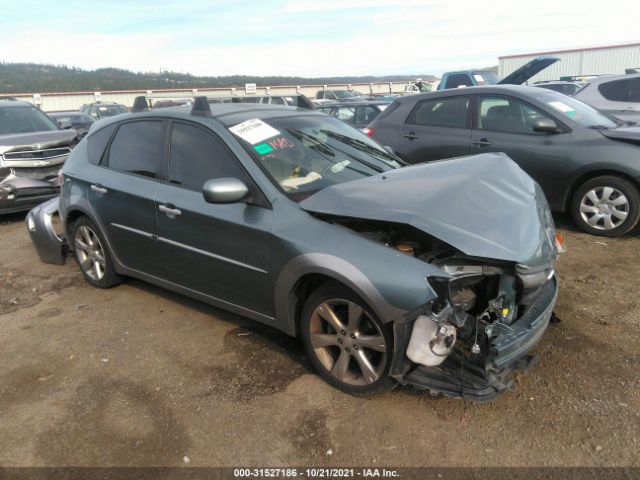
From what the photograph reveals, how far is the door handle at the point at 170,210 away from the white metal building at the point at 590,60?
95.4 feet

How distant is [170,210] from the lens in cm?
363

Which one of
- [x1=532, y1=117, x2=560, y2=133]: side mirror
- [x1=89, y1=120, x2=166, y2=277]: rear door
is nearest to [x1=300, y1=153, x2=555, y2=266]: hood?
[x1=89, y1=120, x2=166, y2=277]: rear door

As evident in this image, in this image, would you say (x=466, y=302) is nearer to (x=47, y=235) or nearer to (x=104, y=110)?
(x=47, y=235)

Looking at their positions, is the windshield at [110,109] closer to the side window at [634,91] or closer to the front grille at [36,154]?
the front grille at [36,154]

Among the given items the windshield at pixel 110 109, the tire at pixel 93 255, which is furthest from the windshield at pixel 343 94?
the tire at pixel 93 255

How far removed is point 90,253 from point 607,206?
214 inches

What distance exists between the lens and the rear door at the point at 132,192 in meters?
3.89

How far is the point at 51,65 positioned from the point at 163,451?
9469 centimetres

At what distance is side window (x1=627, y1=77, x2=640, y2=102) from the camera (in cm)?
887

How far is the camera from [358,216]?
279 cm

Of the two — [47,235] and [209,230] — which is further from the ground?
[209,230]

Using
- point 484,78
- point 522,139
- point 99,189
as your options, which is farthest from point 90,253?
point 484,78

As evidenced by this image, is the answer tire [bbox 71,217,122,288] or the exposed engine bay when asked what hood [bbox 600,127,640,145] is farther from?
tire [bbox 71,217,122,288]

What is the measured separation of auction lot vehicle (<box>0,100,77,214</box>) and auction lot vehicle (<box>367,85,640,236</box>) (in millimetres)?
5425
